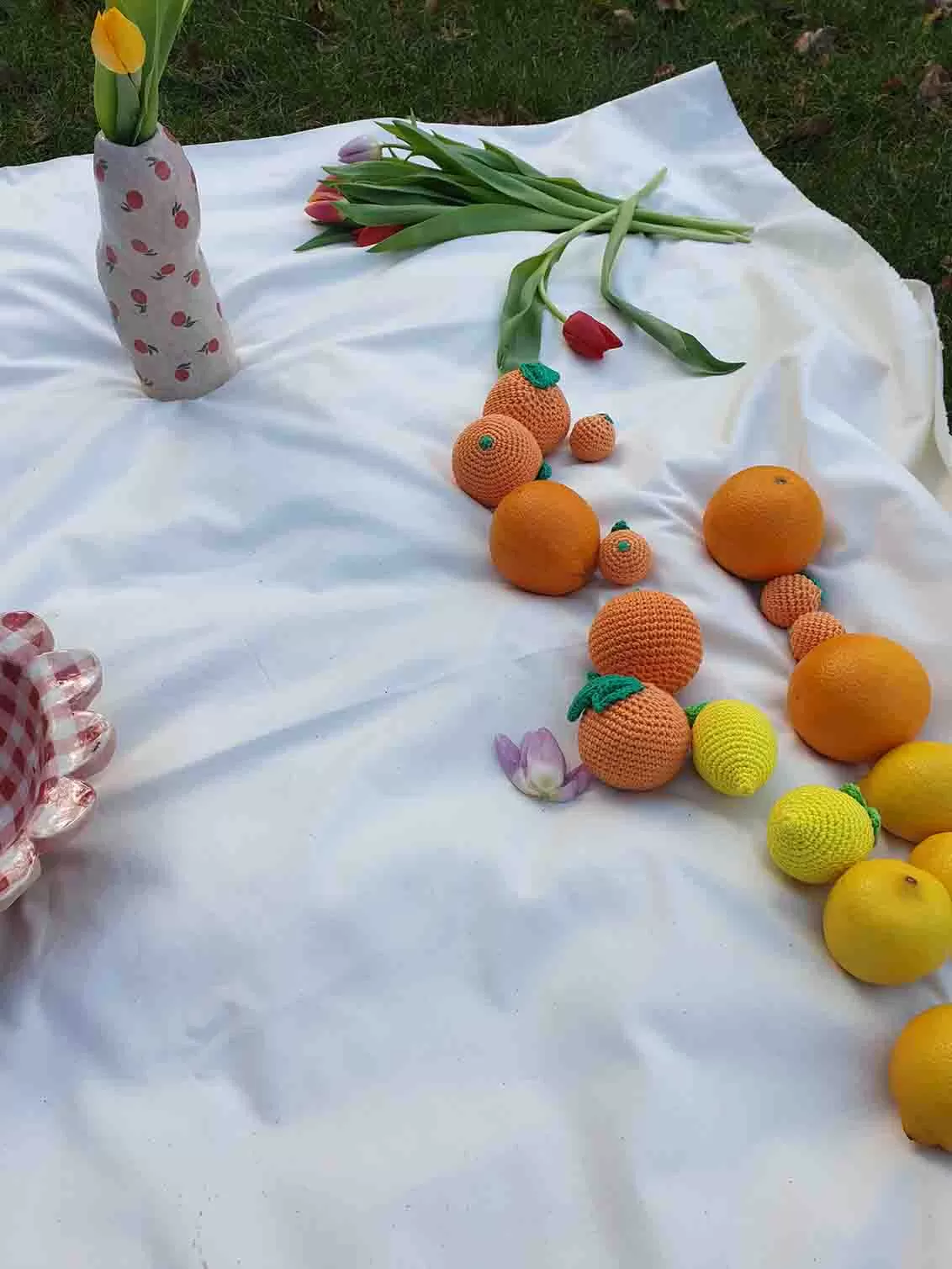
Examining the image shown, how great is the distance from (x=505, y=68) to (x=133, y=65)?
1.16 meters

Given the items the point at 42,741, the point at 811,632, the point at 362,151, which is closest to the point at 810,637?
the point at 811,632

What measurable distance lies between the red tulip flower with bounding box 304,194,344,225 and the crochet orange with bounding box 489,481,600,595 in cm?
62

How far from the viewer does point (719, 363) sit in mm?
1163

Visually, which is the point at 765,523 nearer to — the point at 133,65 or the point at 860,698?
the point at 860,698

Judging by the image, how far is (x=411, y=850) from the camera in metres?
0.76

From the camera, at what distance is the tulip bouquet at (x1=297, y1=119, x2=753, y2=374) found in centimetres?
126

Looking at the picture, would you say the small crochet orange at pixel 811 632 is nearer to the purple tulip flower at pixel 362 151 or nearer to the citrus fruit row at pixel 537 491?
the citrus fruit row at pixel 537 491

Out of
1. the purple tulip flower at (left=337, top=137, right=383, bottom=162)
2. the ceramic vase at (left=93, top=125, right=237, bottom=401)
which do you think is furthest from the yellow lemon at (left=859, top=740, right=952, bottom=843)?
the purple tulip flower at (left=337, top=137, right=383, bottom=162)

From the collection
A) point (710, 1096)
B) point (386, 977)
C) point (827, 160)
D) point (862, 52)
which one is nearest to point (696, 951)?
point (710, 1096)

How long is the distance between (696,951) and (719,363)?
70 centimetres

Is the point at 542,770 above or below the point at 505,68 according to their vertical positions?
below

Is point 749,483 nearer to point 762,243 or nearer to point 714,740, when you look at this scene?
point 714,740

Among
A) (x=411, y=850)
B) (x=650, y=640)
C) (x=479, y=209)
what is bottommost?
(x=411, y=850)

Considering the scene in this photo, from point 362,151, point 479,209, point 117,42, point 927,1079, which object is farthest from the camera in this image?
point 362,151
